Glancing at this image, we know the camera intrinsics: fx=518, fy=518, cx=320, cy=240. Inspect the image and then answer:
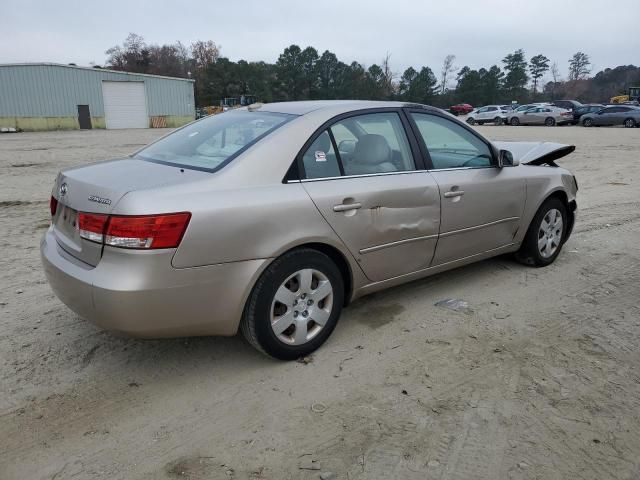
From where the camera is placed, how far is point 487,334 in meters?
3.67

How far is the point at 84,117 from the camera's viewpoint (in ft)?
127

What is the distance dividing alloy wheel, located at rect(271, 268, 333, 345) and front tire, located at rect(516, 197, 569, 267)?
250cm

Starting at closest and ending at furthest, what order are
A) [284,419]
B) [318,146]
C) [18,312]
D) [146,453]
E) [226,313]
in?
[146,453], [284,419], [226,313], [318,146], [18,312]

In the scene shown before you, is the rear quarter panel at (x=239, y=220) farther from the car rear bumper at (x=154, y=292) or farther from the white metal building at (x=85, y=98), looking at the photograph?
the white metal building at (x=85, y=98)

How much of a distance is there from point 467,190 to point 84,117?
40.4 meters

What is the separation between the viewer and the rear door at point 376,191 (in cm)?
330

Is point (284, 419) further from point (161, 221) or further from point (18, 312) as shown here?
point (18, 312)

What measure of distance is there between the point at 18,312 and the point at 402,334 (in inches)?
114

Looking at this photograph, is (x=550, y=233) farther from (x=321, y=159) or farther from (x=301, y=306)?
(x=301, y=306)

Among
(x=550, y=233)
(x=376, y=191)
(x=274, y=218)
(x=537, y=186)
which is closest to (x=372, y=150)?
(x=376, y=191)

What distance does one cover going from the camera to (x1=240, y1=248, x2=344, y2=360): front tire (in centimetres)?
301

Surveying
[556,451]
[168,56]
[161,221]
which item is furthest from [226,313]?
[168,56]

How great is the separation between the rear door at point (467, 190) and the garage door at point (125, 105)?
132 feet

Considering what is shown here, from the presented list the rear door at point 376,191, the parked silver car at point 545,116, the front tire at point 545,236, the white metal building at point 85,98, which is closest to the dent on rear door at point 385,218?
the rear door at point 376,191
